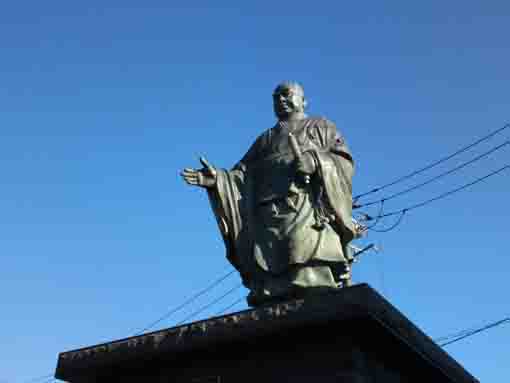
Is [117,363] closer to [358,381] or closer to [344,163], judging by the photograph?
[358,381]

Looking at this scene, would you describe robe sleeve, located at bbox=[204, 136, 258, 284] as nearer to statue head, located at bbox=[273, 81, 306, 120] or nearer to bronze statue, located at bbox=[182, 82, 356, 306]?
bronze statue, located at bbox=[182, 82, 356, 306]

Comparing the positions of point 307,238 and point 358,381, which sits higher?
point 307,238

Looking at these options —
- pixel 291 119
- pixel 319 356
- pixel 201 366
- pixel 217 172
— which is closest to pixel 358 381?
→ pixel 319 356

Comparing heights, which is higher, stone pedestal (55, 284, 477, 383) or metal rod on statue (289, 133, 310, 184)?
metal rod on statue (289, 133, 310, 184)

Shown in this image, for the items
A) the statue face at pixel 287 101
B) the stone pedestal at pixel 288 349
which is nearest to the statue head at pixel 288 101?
the statue face at pixel 287 101

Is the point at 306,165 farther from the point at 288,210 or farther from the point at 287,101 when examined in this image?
the point at 287,101

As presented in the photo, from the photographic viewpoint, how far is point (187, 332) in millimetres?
6402

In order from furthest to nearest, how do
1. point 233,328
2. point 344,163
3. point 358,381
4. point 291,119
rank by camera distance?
point 291,119, point 344,163, point 233,328, point 358,381

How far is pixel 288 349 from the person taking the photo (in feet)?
20.4

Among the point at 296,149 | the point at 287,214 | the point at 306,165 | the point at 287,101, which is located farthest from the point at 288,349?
the point at 287,101

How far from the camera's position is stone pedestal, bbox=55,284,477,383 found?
593cm

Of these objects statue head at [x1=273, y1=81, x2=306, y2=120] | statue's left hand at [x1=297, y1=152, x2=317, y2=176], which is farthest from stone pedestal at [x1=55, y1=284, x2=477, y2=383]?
statue head at [x1=273, y1=81, x2=306, y2=120]

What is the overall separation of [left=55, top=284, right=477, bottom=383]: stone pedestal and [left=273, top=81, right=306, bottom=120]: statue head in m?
3.57

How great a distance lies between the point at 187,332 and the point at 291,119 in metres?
3.58
